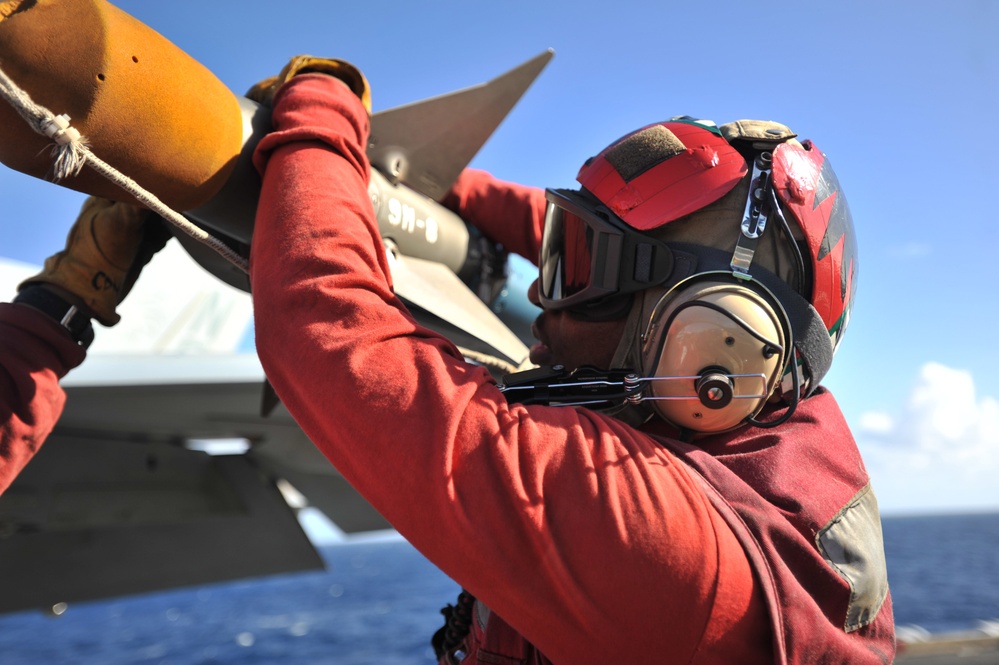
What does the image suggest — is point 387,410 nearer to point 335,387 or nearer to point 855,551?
point 335,387

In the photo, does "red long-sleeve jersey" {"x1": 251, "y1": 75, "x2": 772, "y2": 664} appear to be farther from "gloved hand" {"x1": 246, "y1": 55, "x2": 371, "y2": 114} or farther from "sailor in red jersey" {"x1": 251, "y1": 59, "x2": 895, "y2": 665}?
"gloved hand" {"x1": 246, "y1": 55, "x2": 371, "y2": 114}

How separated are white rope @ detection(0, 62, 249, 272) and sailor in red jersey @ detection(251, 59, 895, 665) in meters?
0.25

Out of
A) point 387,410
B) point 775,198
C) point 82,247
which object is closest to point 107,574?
point 82,247

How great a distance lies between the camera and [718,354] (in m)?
1.37

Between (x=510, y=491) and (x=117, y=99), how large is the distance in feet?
3.51

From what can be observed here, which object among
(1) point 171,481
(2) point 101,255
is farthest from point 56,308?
(1) point 171,481

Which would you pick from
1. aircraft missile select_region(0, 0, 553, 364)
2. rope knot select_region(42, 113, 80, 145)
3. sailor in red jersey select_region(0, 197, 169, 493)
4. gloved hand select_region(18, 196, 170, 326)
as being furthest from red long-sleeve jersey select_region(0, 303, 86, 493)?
rope knot select_region(42, 113, 80, 145)

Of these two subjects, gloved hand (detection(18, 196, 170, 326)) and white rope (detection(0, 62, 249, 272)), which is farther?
gloved hand (detection(18, 196, 170, 326))

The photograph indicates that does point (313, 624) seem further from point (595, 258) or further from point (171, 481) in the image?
point (595, 258)

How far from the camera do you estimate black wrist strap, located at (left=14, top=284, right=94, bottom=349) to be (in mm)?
1912

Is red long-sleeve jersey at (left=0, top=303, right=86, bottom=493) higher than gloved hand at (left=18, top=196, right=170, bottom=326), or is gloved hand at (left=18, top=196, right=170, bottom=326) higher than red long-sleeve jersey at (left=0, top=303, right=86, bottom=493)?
gloved hand at (left=18, top=196, right=170, bottom=326)

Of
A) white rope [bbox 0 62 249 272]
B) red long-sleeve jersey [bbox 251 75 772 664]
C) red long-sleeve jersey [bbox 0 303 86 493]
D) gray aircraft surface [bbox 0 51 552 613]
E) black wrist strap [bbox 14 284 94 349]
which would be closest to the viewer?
red long-sleeve jersey [bbox 251 75 772 664]

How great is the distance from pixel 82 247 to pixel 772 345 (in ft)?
5.61

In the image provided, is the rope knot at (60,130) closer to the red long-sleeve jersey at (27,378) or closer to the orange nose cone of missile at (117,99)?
the orange nose cone of missile at (117,99)
